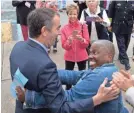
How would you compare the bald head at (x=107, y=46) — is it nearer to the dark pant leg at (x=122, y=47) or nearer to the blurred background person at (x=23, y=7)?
the dark pant leg at (x=122, y=47)

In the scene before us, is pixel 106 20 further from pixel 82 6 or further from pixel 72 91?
pixel 72 91

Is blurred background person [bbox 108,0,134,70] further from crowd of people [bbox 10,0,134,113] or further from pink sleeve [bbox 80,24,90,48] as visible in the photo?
crowd of people [bbox 10,0,134,113]

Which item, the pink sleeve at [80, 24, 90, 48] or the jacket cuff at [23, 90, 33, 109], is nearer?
the jacket cuff at [23, 90, 33, 109]

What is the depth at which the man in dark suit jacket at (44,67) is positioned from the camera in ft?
6.58

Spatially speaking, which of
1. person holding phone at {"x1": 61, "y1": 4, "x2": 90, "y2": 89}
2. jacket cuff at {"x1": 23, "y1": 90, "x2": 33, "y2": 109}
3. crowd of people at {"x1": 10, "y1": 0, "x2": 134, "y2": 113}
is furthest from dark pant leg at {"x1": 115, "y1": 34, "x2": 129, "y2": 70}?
jacket cuff at {"x1": 23, "y1": 90, "x2": 33, "y2": 109}

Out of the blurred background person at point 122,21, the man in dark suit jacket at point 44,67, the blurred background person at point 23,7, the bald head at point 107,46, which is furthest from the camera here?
the blurred background person at point 23,7

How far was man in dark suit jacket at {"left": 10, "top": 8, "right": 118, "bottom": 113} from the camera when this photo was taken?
6.58 ft

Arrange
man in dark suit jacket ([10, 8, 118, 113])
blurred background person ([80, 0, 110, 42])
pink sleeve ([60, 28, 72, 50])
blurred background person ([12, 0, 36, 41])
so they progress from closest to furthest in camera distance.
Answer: man in dark suit jacket ([10, 8, 118, 113]), pink sleeve ([60, 28, 72, 50]), blurred background person ([80, 0, 110, 42]), blurred background person ([12, 0, 36, 41])

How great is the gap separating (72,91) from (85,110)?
0.62 feet

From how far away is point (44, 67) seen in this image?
200 centimetres

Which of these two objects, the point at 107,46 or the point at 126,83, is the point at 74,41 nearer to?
the point at 107,46

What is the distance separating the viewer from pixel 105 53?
2357 mm

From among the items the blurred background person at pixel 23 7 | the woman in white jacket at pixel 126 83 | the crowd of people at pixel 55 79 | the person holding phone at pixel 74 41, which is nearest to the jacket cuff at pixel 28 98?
the crowd of people at pixel 55 79

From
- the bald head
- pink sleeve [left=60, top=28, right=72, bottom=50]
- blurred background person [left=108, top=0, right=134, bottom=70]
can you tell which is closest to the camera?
the bald head
